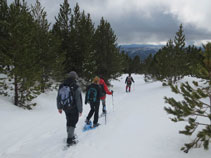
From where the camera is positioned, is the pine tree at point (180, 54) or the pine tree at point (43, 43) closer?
the pine tree at point (43, 43)

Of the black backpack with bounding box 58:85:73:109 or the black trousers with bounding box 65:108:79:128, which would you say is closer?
the black backpack with bounding box 58:85:73:109

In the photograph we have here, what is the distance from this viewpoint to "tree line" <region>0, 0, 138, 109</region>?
7770 millimetres

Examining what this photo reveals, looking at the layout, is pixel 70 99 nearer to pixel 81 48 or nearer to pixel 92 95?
pixel 92 95

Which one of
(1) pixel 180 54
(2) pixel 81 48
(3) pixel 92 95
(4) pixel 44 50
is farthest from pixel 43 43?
(1) pixel 180 54

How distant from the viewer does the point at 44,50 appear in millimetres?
11984

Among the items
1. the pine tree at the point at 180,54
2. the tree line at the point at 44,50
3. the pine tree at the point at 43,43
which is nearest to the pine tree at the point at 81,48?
the tree line at the point at 44,50

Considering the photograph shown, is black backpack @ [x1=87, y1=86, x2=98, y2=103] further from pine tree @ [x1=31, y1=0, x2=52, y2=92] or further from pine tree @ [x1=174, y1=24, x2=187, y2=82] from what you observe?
pine tree @ [x1=174, y1=24, x2=187, y2=82]

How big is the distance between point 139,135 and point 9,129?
512cm

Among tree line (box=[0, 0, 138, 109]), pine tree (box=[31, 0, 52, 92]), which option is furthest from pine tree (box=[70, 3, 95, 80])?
pine tree (box=[31, 0, 52, 92])

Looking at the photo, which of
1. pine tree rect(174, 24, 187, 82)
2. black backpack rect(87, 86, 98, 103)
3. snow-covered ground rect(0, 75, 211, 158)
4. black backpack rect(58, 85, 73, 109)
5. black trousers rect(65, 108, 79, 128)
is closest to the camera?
snow-covered ground rect(0, 75, 211, 158)

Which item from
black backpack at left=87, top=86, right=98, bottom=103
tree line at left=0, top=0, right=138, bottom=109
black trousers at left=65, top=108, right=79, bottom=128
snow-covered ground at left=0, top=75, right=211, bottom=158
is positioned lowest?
snow-covered ground at left=0, top=75, right=211, bottom=158

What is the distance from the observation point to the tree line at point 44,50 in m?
7.77

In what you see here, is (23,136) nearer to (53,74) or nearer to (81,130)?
(81,130)

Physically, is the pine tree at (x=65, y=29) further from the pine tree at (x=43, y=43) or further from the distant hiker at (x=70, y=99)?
the distant hiker at (x=70, y=99)
